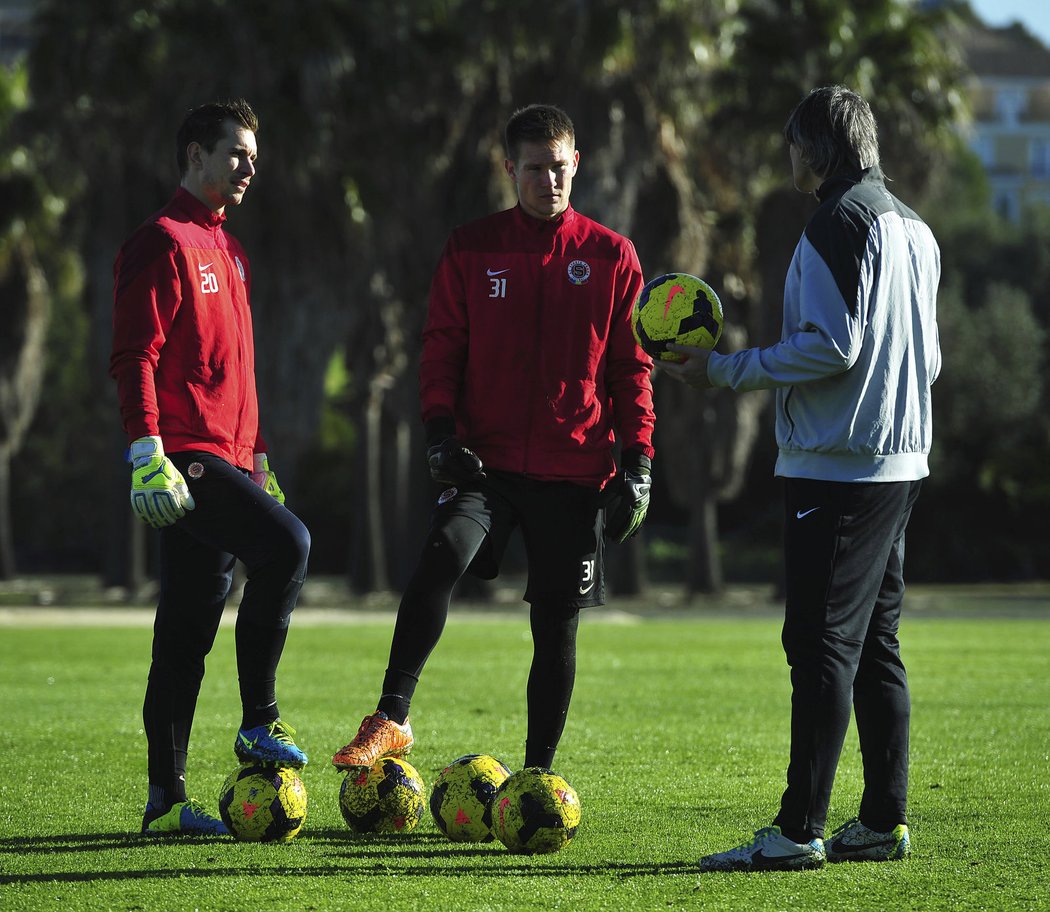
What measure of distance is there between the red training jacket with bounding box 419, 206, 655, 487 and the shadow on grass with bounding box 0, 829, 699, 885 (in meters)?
1.34

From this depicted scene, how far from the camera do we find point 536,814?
18.1 feet

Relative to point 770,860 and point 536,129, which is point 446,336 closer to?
point 536,129

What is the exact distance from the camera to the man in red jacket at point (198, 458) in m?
5.82

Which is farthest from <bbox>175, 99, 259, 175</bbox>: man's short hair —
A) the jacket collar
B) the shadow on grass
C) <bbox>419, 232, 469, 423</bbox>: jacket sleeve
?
the shadow on grass

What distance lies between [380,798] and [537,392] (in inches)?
59.4

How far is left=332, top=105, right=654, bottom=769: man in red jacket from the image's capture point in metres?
6.08

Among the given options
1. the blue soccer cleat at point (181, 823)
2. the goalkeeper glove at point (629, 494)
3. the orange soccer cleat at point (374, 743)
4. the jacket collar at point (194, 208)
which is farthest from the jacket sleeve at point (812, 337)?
the blue soccer cleat at point (181, 823)

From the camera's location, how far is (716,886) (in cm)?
506

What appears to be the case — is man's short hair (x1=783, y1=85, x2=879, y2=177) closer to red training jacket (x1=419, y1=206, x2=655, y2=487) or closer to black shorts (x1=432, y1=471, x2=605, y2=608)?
red training jacket (x1=419, y1=206, x2=655, y2=487)

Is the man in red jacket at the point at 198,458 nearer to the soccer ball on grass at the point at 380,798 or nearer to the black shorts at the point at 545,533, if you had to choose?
the soccer ball on grass at the point at 380,798

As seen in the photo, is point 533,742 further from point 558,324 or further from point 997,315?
point 997,315

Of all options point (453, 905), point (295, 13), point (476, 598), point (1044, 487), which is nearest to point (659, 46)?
point (295, 13)

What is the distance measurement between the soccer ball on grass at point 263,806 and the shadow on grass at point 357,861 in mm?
Result: 77

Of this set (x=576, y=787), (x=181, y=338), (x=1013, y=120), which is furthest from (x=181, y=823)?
(x=1013, y=120)
